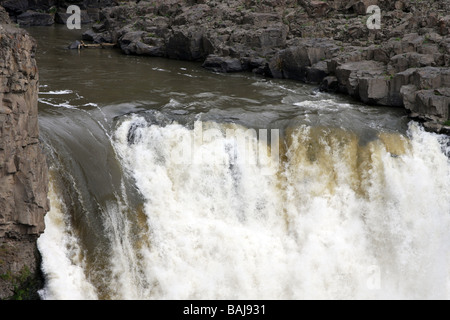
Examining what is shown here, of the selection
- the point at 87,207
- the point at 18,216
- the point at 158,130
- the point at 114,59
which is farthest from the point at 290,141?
the point at 114,59

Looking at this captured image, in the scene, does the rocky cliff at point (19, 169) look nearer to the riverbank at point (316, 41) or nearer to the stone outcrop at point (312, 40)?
the riverbank at point (316, 41)

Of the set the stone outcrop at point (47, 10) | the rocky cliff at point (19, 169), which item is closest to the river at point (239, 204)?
the rocky cliff at point (19, 169)

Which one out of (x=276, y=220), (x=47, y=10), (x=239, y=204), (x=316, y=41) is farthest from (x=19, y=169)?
(x=47, y=10)

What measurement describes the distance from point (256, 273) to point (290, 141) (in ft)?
13.3

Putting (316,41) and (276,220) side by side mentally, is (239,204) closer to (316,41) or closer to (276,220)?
(276,220)

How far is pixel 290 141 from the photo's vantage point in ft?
54.3

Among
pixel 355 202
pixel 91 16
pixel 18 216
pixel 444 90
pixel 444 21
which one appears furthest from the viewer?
pixel 91 16

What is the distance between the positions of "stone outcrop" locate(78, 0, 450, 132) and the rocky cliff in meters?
11.8

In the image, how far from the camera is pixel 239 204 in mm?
15453

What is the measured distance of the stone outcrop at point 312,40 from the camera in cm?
2027

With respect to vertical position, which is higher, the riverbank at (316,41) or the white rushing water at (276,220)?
the riverbank at (316,41)

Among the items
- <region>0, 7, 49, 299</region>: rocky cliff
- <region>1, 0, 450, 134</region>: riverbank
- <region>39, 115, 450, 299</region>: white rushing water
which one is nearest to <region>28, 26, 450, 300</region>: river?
<region>39, 115, 450, 299</region>: white rushing water

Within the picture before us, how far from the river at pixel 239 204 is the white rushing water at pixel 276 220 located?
0.10ft

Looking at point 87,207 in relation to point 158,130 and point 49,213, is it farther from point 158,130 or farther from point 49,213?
point 158,130
